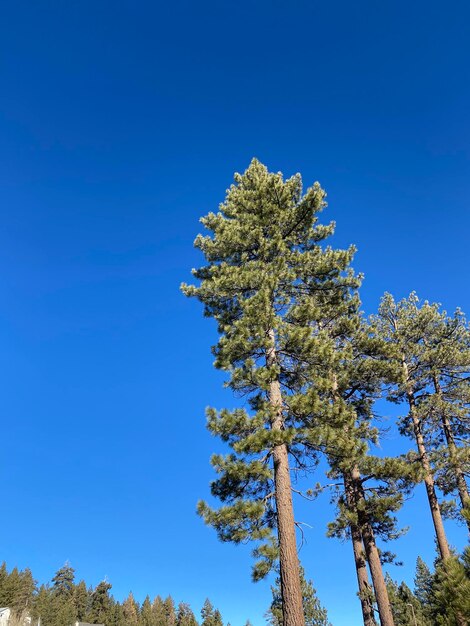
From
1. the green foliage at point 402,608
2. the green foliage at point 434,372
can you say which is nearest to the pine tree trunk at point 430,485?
the green foliage at point 434,372

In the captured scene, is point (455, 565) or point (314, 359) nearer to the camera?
point (455, 565)

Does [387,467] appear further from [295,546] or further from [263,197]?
[263,197]

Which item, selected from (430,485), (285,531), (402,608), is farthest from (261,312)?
(402,608)

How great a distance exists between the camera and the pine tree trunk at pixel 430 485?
47.5ft

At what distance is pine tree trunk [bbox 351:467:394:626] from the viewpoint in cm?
1138

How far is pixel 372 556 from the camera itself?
12242 mm

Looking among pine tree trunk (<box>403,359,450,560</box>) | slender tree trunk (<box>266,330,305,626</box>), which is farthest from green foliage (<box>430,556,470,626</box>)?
pine tree trunk (<box>403,359,450,560</box>)

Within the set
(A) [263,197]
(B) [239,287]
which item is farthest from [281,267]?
(A) [263,197]

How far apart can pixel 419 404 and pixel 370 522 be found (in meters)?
5.77

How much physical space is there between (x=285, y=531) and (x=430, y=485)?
8596 millimetres

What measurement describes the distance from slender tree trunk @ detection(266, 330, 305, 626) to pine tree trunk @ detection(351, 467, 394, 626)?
3871mm

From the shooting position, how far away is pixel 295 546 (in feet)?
30.1

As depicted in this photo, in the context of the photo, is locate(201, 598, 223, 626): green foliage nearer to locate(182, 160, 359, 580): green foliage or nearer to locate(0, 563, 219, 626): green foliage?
locate(0, 563, 219, 626): green foliage

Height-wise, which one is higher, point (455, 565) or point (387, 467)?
point (387, 467)
